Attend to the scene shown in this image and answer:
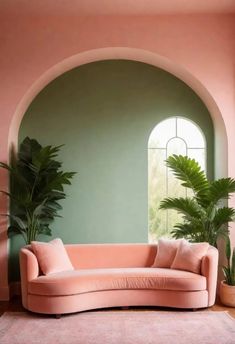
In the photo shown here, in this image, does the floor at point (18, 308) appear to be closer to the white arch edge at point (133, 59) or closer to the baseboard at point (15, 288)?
the white arch edge at point (133, 59)

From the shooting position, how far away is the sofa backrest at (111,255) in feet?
17.4

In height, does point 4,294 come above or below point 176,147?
below

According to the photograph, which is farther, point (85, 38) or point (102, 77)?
point (102, 77)

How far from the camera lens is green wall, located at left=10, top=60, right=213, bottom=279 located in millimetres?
6039

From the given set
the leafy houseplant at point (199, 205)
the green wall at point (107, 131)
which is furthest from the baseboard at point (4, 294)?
the leafy houseplant at point (199, 205)

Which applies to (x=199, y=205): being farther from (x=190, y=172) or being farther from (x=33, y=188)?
(x=33, y=188)

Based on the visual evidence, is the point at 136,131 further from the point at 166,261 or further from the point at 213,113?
the point at 166,261

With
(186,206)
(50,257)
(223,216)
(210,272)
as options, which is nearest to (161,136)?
(186,206)

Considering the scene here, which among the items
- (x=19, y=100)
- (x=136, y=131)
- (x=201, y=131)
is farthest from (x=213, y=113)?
(x=19, y=100)

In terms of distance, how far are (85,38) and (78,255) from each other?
9.23ft

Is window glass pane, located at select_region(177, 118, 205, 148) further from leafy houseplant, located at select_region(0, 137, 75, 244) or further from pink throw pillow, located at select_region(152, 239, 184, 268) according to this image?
leafy houseplant, located at select_region(0, 137, 75, 244)

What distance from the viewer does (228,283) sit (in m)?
5.16

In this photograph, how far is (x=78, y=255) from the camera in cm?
532

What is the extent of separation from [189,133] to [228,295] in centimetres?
238
